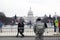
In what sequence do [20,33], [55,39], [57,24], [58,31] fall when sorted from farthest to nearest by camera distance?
[57,24] → [58,31] → [20,33] → [55,39]

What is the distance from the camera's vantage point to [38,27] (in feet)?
35.0

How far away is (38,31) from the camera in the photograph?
10.6m

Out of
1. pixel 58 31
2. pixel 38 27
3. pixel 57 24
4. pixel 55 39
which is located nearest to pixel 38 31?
pixel 38 27

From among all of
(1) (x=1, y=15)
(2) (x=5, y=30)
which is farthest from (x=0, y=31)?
(1) (x=1, y=15)

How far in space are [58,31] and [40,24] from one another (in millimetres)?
11114

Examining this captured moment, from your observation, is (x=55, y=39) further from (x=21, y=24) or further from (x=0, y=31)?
(x=0, y=31)

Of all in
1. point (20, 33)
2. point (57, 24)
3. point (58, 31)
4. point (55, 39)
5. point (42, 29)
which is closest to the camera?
point (42, 29)

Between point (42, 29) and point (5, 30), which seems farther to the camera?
point (5, 30)

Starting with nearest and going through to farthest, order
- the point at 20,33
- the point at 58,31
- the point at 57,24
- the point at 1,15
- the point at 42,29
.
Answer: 1. the point at 42,29
2. the point at 20,33
3. the point at 58,31
4. the point at 57,24
5. the point at 1,15

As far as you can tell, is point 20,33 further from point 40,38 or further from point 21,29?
point 40,38

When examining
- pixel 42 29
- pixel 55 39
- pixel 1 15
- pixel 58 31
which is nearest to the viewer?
pixel 42 29

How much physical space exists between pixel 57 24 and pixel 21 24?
19.1ft

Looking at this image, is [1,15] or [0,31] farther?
[1,15]

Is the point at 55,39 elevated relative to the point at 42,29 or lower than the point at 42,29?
lower
